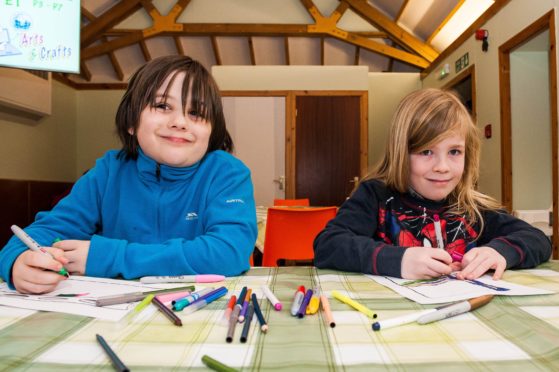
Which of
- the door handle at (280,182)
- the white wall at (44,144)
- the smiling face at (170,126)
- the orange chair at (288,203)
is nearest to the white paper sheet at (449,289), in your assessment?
the smiling face at (170,126)

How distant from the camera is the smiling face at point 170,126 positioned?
925mm

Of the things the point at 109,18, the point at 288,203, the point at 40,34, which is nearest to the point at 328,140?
the point at 288,203

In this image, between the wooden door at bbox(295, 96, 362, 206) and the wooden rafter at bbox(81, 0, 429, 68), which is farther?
the wooden rafter at bbox(81, 0, 429, 68)

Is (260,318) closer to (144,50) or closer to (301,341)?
(301,341)

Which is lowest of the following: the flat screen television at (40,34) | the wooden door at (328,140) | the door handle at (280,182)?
the door handle at (280,182)

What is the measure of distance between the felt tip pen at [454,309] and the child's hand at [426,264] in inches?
7.2

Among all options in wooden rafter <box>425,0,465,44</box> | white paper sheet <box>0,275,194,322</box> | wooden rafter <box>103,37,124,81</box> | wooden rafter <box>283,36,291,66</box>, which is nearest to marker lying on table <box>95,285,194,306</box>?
white paper sheet <box>0,275,194,322</box>

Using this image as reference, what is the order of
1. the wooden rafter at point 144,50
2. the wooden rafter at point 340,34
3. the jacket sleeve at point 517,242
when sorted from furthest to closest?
the wooden rafter at point 144,50, the wooden rafter at point 340,34, the jacket sleeve at point 517,242

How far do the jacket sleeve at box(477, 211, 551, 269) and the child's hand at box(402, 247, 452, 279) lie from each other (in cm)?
18

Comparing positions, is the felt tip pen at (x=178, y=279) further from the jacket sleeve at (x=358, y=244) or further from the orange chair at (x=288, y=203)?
the orange chair at (x=288, y=203)

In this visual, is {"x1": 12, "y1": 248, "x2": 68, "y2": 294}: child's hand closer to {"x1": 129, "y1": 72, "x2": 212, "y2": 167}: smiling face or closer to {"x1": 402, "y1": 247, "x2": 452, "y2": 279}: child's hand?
{"x1": 129, "y1": 72, "x2": 212, "y2": 167}: smiling face

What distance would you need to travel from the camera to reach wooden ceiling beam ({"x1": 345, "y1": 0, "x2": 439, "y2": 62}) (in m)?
6.17

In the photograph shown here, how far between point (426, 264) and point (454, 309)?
0.25 meters

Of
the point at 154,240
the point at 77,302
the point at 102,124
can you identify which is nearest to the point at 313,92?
the point at 102,124
